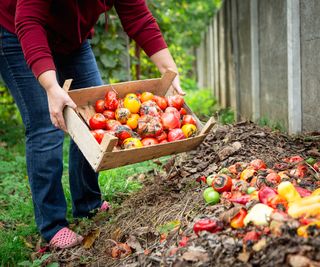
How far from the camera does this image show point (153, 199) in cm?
367

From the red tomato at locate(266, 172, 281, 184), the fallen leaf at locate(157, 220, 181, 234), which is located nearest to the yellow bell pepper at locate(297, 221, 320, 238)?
the red tomato at locate(266, 172, 281, 184)

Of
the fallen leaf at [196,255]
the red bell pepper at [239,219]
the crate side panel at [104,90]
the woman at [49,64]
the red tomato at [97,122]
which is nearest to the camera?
the fallen leaf at [196,255]

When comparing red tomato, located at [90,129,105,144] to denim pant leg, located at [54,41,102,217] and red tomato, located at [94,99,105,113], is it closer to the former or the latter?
red tomato, located at [94,99,105,113]

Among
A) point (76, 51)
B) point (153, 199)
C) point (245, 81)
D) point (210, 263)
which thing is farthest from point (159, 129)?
point (245, 81)

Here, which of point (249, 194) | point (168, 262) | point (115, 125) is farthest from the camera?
point (115, 125)

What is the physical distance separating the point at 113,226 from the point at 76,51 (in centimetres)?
132

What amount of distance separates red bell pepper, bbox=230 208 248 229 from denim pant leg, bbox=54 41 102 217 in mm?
1665

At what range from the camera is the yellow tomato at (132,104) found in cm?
340

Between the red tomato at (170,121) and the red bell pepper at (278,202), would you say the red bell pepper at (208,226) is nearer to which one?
the red bell pepper at (278,202)

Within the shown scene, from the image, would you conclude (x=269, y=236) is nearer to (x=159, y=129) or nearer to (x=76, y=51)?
(x=159, y=129)

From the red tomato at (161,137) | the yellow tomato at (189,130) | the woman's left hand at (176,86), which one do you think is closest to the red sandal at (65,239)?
the red tomato at (161,137)

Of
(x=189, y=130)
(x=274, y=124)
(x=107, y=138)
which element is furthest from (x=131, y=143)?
(x=274, y=124)

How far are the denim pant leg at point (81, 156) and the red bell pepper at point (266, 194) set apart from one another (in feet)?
5.44

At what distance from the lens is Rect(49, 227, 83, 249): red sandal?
3.38 m
